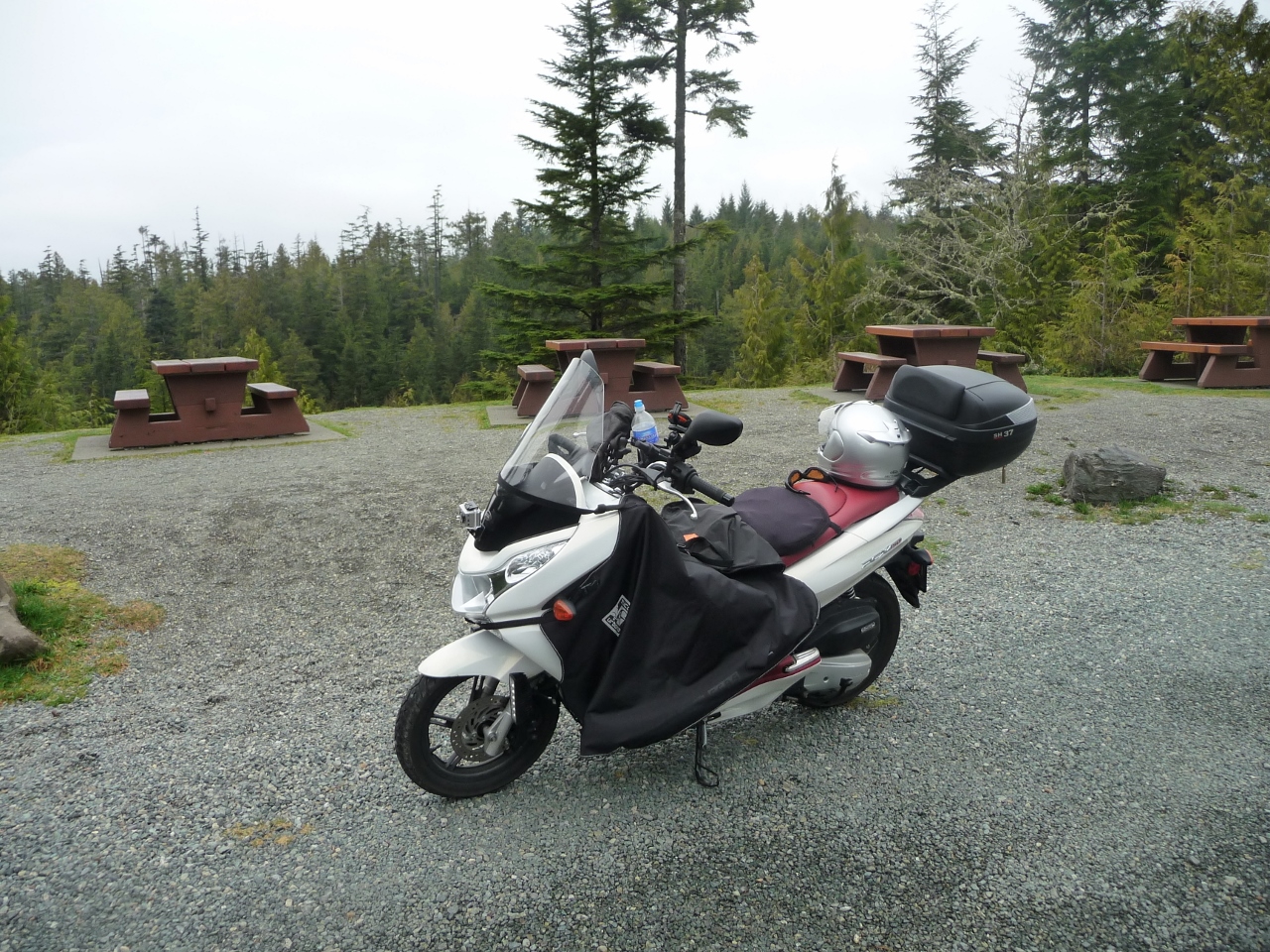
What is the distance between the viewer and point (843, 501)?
2809 mm

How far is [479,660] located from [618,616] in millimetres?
399

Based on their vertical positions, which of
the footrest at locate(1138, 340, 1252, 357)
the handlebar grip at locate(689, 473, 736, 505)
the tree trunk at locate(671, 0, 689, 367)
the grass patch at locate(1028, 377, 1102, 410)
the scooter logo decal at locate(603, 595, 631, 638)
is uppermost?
the tree trunk at locate(671, 0, 689, 367)

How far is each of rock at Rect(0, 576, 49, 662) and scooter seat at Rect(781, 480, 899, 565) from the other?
304 centimetres

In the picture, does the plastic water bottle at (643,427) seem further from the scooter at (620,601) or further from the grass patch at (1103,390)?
the grass patch at (1103,390)

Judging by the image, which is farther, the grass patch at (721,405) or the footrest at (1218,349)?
the grass patch at (721,405)

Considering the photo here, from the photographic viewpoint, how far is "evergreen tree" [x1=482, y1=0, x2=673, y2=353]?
17828mm

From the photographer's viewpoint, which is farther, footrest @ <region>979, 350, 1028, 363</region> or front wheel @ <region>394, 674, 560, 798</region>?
footrest @ <region>979, 350, 1028, 363</region>

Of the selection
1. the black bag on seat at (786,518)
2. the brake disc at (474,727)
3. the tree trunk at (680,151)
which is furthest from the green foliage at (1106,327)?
the brake disc at (474,727)

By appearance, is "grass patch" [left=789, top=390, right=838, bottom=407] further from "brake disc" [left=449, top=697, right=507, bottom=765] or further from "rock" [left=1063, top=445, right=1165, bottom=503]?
Result: "brake disc" [left=449, top=697, right=507, bottom=765]

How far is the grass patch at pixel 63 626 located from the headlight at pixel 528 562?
2049 millimetres

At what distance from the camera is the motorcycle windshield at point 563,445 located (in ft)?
7.41

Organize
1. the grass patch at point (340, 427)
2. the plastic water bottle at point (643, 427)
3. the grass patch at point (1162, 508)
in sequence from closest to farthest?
the plastic water bottle at point (643, 427) → the grass patch at point (1162, 508) → the grass patch at point (340, 427)

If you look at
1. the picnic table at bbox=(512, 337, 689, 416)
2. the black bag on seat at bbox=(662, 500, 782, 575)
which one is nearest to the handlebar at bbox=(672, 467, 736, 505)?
the black bag on seat at bbox=(662, 500, 782, 575)

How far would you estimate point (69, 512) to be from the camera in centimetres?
577
